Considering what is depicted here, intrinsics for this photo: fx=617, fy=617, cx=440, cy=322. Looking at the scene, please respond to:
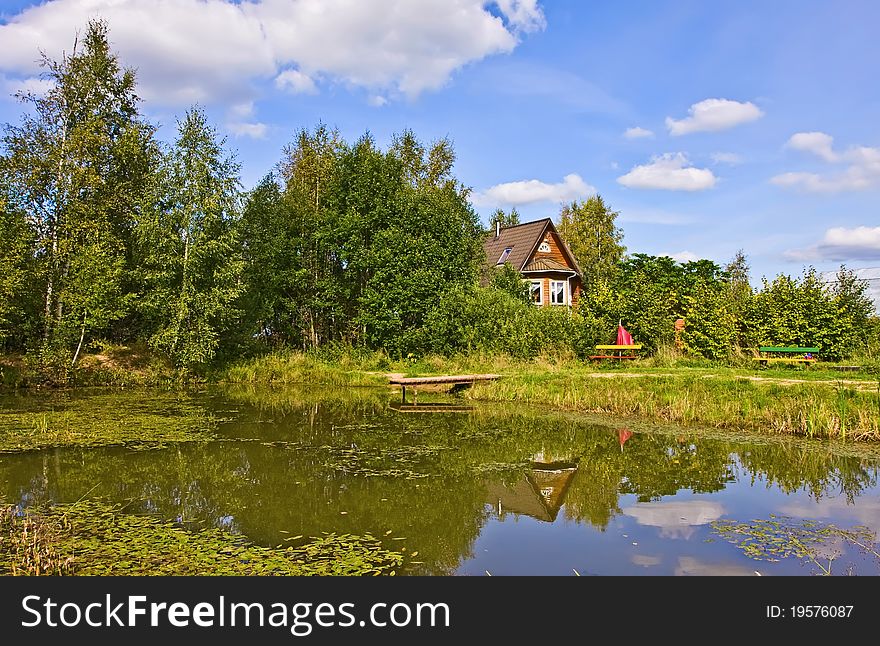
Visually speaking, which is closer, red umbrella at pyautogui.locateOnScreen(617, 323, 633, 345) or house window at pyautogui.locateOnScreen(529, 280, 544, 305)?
red umbrella at pyautogui.locateOnScreen(617, 323, 633, 345)

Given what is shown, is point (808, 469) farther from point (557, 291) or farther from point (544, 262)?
point (557, 291)

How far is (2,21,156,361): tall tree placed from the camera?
18.7 meters

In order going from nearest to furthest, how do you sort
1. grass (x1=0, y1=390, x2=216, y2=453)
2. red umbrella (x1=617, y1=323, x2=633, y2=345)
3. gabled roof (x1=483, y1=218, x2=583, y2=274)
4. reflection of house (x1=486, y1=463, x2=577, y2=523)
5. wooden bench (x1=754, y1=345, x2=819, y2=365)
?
reflection of house (x1=486, y1=463, x2=577, y2=523)
grass (x1=0, y1=390, x2=216, y2=453)
wooden bench (x1=754, y1=345, x2=819, y2=365)
red umbrella (x1=617, y1=323, x2=633, y2=345)
gabled roof (x1=483, y1=218, x2=583, y2=274)

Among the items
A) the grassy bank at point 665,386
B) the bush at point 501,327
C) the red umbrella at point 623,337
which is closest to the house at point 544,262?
the bush at point 501,327

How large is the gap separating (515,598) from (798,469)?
6.05 meters

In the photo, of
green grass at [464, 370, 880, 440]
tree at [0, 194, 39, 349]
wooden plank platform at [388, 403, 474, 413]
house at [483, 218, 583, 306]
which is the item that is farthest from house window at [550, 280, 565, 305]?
tree at [0, 194, 39, 349]

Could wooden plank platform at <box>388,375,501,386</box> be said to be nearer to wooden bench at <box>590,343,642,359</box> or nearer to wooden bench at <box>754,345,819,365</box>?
wooden bench at <box>590,343,642,359</box>

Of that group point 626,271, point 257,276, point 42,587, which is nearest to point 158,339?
point 257,276

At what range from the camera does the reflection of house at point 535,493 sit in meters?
7.09

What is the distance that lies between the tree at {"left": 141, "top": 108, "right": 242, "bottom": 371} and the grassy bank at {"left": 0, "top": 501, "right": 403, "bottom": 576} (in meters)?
14.5

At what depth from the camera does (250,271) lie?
24641 millimetres

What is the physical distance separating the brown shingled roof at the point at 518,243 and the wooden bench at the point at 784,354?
15.2 meters

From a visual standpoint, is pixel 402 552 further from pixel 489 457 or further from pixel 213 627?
pixel 489 457

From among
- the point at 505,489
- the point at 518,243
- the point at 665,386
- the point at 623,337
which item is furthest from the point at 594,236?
the point at 505,489
